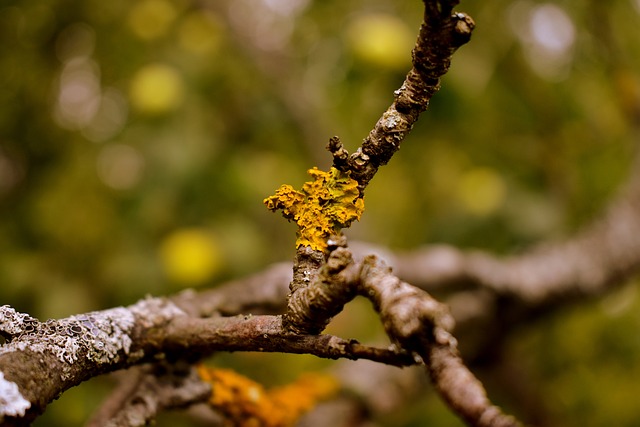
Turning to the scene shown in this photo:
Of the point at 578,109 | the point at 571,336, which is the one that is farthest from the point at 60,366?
the point at 571,336

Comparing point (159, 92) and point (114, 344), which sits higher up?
point (159, 92)

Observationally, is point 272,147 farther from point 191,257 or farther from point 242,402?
point 242,402

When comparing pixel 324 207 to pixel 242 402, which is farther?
pixel 242 402

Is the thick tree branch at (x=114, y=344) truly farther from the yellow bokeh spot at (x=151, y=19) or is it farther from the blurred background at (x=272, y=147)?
the yellow bokeh spot at (x=151, y=19)

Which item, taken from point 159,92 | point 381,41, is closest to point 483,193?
point 381,41

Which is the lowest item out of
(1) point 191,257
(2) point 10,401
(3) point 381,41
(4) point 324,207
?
(2) point 10,401

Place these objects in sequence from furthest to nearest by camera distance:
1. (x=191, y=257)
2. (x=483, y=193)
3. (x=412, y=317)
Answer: (x=483, y=193) → (x=191, y=257) → (x=412, y=317)
